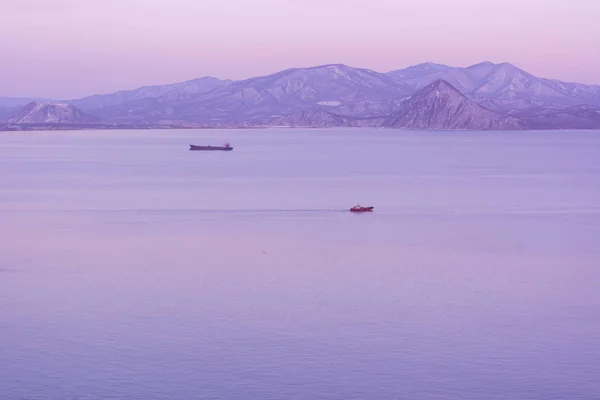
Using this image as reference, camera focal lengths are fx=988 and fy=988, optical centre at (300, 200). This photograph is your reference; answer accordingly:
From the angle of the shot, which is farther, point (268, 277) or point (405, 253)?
point (405, 253)

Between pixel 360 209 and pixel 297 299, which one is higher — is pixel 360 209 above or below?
below

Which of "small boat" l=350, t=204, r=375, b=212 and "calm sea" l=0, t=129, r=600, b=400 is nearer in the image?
"calm sea" l=0, t=129, r=600, b=400

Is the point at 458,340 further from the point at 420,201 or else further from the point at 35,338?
the point at 420,201

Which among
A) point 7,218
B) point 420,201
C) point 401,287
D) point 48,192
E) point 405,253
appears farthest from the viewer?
point 48,192

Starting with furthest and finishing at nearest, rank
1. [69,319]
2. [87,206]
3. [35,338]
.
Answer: [87,206], [69,319], [35,338]

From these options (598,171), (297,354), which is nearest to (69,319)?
(297,354)

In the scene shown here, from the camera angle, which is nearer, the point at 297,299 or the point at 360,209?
the point at 297,299

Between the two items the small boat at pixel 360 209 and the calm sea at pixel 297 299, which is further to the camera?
the small boat at pixel 360 209

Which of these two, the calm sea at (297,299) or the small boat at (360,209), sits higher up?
the calm sea at (297,299)
